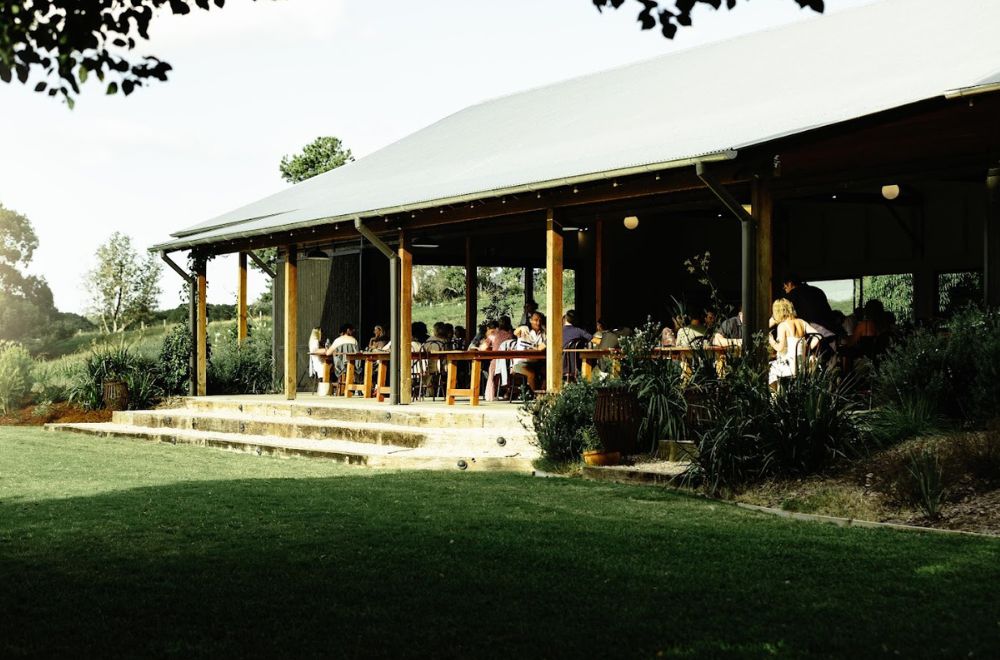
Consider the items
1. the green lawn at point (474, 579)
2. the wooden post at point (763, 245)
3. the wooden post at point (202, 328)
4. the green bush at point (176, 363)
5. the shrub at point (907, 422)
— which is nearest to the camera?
the green lawn at point (474, 579)

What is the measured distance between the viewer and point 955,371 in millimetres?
9062

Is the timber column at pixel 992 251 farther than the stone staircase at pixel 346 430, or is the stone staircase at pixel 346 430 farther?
the stone staircase at pixel 346 430

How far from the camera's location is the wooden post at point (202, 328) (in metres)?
19.2

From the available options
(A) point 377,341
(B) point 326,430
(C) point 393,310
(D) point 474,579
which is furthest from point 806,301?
(A) point 377,341

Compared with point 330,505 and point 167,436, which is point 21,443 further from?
point 330,505

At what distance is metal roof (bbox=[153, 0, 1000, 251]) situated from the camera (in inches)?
461

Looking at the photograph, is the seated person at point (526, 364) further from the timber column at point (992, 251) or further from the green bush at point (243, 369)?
the green bush at point (243, 369)

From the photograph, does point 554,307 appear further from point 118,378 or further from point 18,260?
point 18,260

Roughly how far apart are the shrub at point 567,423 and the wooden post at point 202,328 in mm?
9482

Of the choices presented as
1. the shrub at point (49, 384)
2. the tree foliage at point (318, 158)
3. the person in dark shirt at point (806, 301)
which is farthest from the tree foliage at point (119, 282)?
the person in dark shirt at point (806, 301)

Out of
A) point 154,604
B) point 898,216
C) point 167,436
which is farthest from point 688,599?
point 898,216

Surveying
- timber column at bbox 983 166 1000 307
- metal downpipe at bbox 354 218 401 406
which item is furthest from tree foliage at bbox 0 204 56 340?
timber column at bbox 983 166 1000 307

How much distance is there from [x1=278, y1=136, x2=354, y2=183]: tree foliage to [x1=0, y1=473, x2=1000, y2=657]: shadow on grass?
28.4 meters

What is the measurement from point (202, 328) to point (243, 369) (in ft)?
5.68
